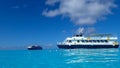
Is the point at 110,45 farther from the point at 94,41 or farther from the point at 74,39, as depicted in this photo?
the point at 74,39

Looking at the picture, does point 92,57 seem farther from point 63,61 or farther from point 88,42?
point 88,42

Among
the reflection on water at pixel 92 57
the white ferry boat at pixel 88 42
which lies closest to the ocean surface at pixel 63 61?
the reflection on water at pixel 92 57

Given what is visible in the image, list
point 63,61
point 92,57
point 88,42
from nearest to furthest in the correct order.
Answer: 1. point 63,61
2. point 92,57
3. point 88,42

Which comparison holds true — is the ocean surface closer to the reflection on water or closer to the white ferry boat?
the reflection on water

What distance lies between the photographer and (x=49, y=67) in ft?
79.8

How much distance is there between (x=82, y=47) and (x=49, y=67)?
70.5 meters

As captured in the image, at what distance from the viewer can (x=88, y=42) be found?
311ft

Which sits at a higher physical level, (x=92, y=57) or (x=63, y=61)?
(x=92, y=57)

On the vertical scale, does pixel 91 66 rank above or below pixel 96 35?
below

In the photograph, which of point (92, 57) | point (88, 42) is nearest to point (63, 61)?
point (92, 57)

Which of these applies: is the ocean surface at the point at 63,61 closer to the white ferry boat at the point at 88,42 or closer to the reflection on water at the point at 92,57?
the reflection on water at the point at 92,57

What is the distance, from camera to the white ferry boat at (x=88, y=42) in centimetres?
9350

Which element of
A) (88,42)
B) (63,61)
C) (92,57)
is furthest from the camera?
(88,42)

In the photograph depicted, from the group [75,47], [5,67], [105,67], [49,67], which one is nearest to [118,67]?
[105,67]
